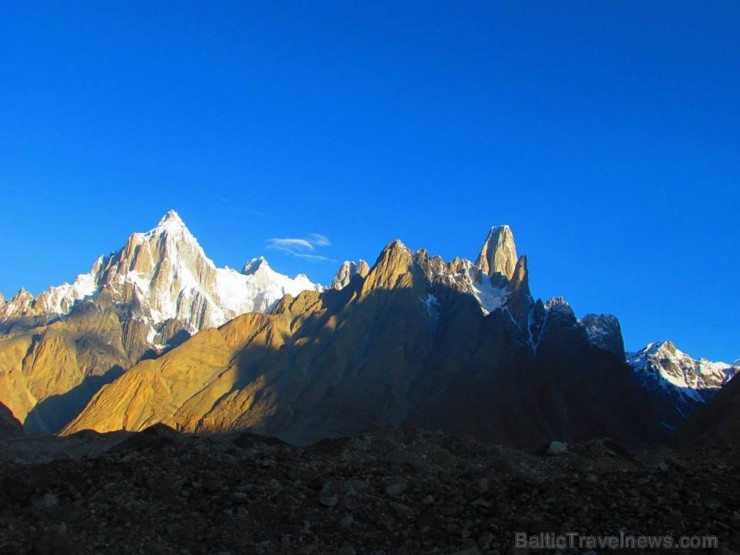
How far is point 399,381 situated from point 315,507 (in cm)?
14939

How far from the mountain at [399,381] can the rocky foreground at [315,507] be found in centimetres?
10755

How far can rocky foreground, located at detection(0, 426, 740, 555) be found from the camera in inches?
561

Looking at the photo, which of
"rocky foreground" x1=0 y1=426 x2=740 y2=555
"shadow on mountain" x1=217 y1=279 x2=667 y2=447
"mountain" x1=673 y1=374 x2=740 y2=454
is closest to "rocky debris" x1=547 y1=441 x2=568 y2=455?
"rocky foreground" x1=0 y1=426 x2=740 y2=555

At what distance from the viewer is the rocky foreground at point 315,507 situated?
46.7 ft

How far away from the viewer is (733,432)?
70.9m

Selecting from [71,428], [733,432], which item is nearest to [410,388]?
[71,428]

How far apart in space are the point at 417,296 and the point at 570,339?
4443 centimetres

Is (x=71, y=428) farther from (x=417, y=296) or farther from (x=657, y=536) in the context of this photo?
(x=657, y=536)

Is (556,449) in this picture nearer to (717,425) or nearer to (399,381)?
(717,425)

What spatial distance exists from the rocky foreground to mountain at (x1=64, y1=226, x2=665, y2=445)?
108 m

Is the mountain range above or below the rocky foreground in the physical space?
above

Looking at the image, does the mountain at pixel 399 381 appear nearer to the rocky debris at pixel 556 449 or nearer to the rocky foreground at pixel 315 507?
the rocky debris at pixel 556 449

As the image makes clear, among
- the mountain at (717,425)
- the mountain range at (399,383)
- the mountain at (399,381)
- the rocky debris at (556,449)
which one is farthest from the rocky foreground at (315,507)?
the mountain range at (399,383)

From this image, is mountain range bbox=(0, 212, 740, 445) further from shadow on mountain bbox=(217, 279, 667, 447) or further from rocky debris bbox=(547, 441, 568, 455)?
rocky debris bbox=(547, 441, 568, 455)
